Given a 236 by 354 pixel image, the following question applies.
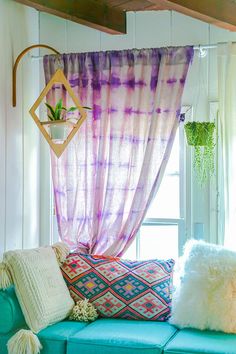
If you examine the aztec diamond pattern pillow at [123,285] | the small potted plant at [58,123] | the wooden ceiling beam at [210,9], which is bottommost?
the aztec diamond pattern pillow at [123,285]

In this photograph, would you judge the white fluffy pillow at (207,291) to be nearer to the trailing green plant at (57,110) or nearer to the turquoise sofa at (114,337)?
the turquoise sofa at (114,337)

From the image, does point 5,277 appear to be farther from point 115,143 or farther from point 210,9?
point 210,9

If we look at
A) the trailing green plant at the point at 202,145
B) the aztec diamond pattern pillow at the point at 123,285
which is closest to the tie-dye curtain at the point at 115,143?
the trailing green plant at the point at 202,145

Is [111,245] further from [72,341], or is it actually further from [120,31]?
[120,31]

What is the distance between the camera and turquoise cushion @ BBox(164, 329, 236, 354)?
8.76 feet

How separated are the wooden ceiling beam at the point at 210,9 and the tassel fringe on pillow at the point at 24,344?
210 centimetres

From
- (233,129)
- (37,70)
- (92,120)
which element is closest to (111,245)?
(92,120)

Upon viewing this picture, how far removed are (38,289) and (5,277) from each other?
20 cm

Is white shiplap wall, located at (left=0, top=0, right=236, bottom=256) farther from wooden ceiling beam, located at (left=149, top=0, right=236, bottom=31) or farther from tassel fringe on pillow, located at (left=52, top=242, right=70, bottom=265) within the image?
tassel fringe on pillow, located at (left=52, top=242, right=70, bottom=265)

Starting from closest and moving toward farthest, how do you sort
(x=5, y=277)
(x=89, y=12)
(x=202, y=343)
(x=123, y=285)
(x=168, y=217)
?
(x=202, y=343) → (x=5, y=277) → (x=123, y=285) → (x=89, y=12) → (x=168, y=217)

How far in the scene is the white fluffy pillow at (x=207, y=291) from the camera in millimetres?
2955

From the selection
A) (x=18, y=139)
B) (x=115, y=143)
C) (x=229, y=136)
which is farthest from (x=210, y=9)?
(x=18, y=139)

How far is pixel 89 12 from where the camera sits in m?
3.80

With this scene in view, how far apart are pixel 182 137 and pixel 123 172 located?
1.65 ft
